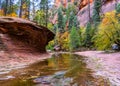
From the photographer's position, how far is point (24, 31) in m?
25.3

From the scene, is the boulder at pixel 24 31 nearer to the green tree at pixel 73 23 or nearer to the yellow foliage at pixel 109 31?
the yellow foliage at pixel 109 31

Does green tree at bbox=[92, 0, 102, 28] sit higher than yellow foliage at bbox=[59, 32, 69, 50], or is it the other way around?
green tree at bbox=[92, 0, 102, 28]

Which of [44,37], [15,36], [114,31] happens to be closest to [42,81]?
[15,36]

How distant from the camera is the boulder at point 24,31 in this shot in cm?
2298

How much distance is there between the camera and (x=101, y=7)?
80.4 m

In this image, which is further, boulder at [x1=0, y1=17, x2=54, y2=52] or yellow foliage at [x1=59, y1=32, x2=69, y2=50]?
yellow foliage at [x1=59, y1=32, x2=69, y2=50]

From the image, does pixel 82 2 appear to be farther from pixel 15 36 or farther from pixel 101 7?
pixel 15 36

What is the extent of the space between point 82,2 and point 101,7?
20.9 meters

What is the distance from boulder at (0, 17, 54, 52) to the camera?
23.0m

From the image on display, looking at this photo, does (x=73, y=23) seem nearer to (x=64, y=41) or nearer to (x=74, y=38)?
(x=64, y=41)

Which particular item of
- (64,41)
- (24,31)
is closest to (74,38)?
(64,41)

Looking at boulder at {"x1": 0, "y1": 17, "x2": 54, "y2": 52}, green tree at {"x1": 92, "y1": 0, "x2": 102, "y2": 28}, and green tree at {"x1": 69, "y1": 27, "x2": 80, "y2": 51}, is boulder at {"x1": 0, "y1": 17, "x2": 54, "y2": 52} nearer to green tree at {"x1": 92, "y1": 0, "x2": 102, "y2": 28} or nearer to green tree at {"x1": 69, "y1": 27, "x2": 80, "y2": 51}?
green tree at {"x1": 69, "y1": 27, "x2": 80, "y2": 51}

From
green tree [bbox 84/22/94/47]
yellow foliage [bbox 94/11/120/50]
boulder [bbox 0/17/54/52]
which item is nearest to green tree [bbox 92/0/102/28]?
green tree [bbox 84/22/94/47]

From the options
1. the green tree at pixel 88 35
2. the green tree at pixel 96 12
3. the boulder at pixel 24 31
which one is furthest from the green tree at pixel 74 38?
the boulder at pixel 24 31
